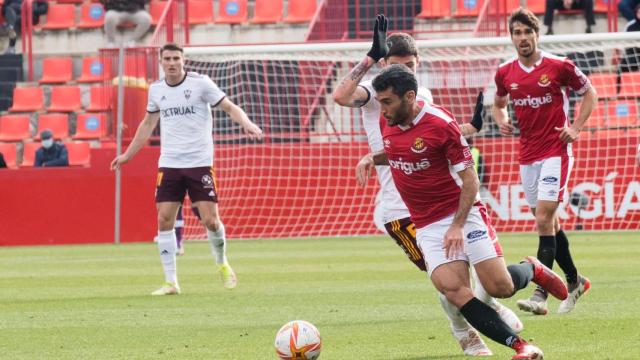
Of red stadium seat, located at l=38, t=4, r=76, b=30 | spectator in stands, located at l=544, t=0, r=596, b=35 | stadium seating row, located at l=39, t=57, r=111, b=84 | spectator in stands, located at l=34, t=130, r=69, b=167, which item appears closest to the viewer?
spectator in stands, located at l=34, t=130, r=69, b=167

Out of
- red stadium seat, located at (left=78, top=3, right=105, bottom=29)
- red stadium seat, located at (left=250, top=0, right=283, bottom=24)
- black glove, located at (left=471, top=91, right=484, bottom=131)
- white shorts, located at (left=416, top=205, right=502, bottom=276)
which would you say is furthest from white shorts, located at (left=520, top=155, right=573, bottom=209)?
red stadium seat, located at (left=78, top=3, right=105, bottom=29)

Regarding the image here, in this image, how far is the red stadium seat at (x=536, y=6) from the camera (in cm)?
2523

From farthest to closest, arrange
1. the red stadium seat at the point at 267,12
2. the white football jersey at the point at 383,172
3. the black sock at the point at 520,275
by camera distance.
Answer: the red stadium seat at the point at 267,12, the white football jersey at the point at 383,172, the black sock at the point at 520,275

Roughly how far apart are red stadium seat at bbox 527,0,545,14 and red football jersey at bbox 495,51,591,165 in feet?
50.9

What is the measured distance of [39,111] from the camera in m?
26.1

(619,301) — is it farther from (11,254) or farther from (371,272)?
(11,254)

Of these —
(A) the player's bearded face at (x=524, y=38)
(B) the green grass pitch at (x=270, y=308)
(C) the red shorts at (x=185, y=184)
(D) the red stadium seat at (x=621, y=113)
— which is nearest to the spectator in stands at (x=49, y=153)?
(B) the green grass pitch at (x=270, y=308)

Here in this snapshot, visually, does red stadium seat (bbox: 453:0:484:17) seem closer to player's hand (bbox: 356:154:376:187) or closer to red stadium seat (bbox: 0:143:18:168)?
red stadium seat (bbox: 0:143:18:168)

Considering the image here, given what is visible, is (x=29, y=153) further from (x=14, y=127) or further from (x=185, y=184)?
(x=185, y=184)

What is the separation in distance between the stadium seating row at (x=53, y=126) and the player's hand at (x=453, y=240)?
1855 centimetres

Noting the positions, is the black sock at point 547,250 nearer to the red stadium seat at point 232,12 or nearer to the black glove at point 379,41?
the black glove at point 379,41

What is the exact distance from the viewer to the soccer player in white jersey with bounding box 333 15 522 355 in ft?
25.8

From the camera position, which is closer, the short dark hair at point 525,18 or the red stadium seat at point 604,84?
the short dark hair at point 525,18

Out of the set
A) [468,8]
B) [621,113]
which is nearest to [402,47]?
[621,113]
